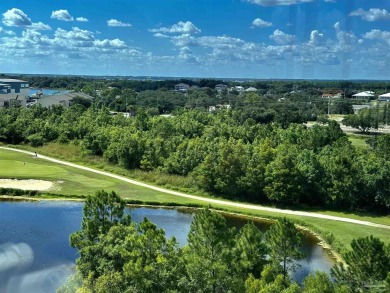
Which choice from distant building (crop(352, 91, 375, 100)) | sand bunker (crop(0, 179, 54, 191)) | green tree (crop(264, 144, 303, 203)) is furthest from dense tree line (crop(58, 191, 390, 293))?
distant building (crop(352, 91, 375, 100))

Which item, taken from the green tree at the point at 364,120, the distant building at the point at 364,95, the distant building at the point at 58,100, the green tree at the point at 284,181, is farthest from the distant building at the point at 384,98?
the distant building at the point at 58,100

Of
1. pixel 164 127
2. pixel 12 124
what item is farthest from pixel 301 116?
pixel 12 124

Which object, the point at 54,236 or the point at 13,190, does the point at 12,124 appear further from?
the point at 54,236

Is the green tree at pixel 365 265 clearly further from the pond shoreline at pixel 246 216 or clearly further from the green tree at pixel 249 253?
the pond shoreline at pixel 246 216

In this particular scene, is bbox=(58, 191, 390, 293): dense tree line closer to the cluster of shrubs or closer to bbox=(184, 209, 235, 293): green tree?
bbox=(184, 209, 235, 293): green tree

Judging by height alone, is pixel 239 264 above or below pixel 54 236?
above

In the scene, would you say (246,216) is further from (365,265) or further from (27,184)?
(27,184)
